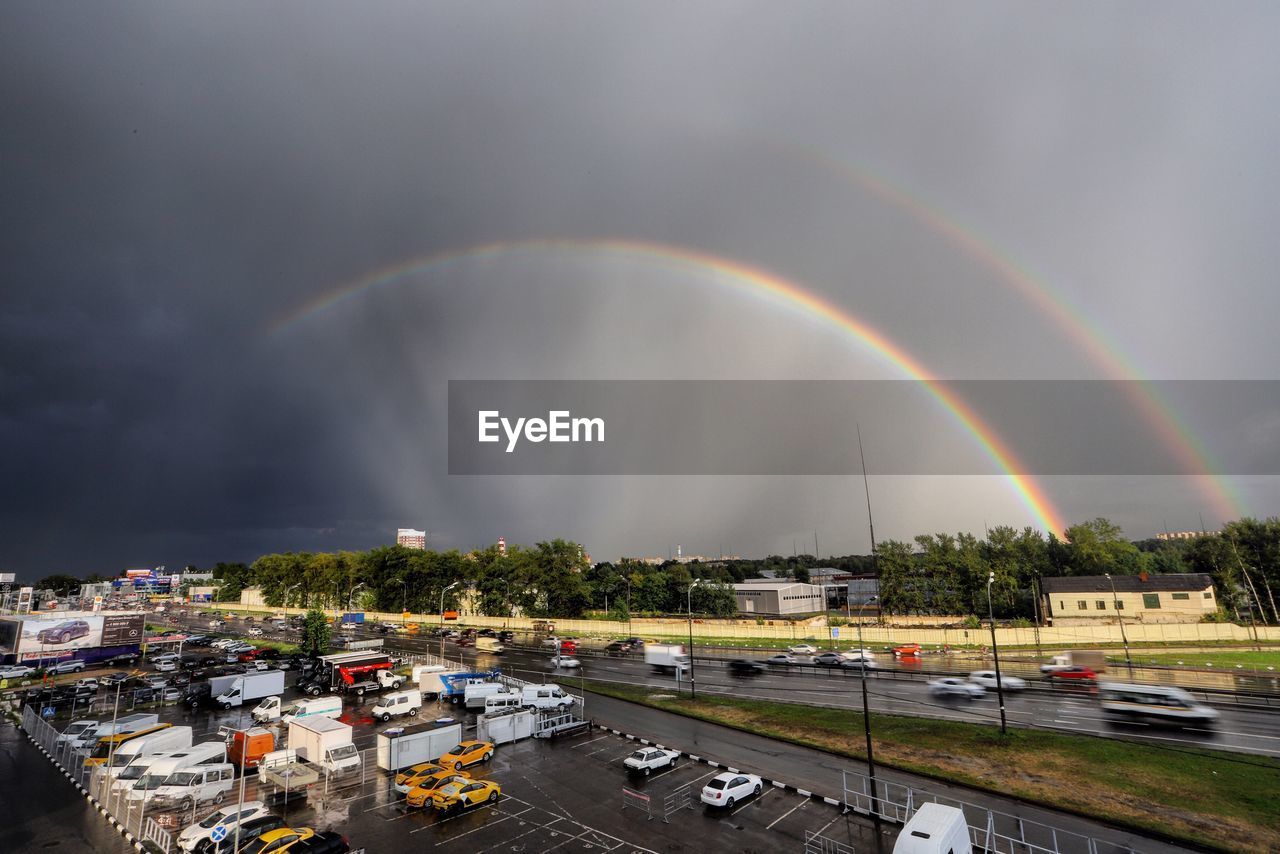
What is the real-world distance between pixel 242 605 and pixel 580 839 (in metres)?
176

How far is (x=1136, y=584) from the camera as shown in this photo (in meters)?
84.1

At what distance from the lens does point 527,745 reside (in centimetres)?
3341

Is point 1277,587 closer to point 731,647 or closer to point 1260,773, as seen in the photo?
point 731,647

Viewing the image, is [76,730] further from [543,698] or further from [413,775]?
[543,698]

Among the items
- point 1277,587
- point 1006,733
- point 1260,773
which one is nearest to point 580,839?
point 1006,733

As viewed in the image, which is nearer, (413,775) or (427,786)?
(427,786)

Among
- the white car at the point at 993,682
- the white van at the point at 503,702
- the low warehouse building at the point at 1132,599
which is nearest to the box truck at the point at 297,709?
the white van at the point at 503,702

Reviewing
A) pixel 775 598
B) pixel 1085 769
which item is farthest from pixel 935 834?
pixel 775 598

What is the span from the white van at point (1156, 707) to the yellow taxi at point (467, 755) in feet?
120

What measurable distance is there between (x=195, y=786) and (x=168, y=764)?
201 centimetres

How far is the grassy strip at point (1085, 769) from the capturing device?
70.2 feet

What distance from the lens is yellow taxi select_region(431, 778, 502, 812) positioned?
2369 cm

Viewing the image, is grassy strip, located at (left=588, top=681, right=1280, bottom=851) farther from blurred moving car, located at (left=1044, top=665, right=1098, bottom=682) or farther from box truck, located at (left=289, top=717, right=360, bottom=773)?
box truck, located at (left=289, top=717, right=360, bottom=773)

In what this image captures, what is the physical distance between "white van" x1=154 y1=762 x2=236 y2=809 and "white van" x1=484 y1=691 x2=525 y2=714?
13251 millimetres
